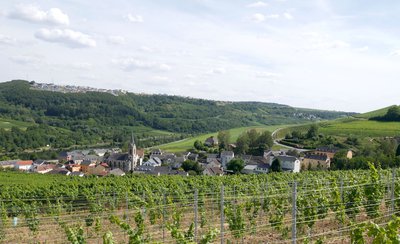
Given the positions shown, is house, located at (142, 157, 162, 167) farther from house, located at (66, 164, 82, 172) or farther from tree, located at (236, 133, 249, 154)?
tree, located at (236, 133, 249, 154)

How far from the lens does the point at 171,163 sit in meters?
80.4

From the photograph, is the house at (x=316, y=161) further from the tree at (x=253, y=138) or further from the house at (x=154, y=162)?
the house at (x=154, y=162)

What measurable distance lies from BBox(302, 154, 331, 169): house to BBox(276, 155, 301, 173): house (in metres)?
1.17

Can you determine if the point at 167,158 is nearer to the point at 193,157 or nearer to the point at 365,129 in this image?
the point at 193,157

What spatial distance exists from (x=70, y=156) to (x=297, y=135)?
57.9m

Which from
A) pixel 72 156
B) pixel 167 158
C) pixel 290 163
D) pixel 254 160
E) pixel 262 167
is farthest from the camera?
pixel 72 156

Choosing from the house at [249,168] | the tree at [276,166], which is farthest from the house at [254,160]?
the tree at [276,166]

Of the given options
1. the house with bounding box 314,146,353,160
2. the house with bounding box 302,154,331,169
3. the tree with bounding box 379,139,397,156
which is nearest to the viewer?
the tree with bounding box 379,139,397,156

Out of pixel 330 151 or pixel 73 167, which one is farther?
pixel 73 167

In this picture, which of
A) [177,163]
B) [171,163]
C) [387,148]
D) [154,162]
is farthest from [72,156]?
[387,148]

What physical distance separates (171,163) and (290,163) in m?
26.3

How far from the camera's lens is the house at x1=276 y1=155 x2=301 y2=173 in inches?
2534

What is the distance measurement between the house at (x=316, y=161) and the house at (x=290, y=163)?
1.17 metres

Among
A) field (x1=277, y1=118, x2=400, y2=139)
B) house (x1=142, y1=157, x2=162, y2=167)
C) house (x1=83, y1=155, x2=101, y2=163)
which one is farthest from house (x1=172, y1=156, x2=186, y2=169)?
field (x1=277, y1=118, x2=400, y2=139)
